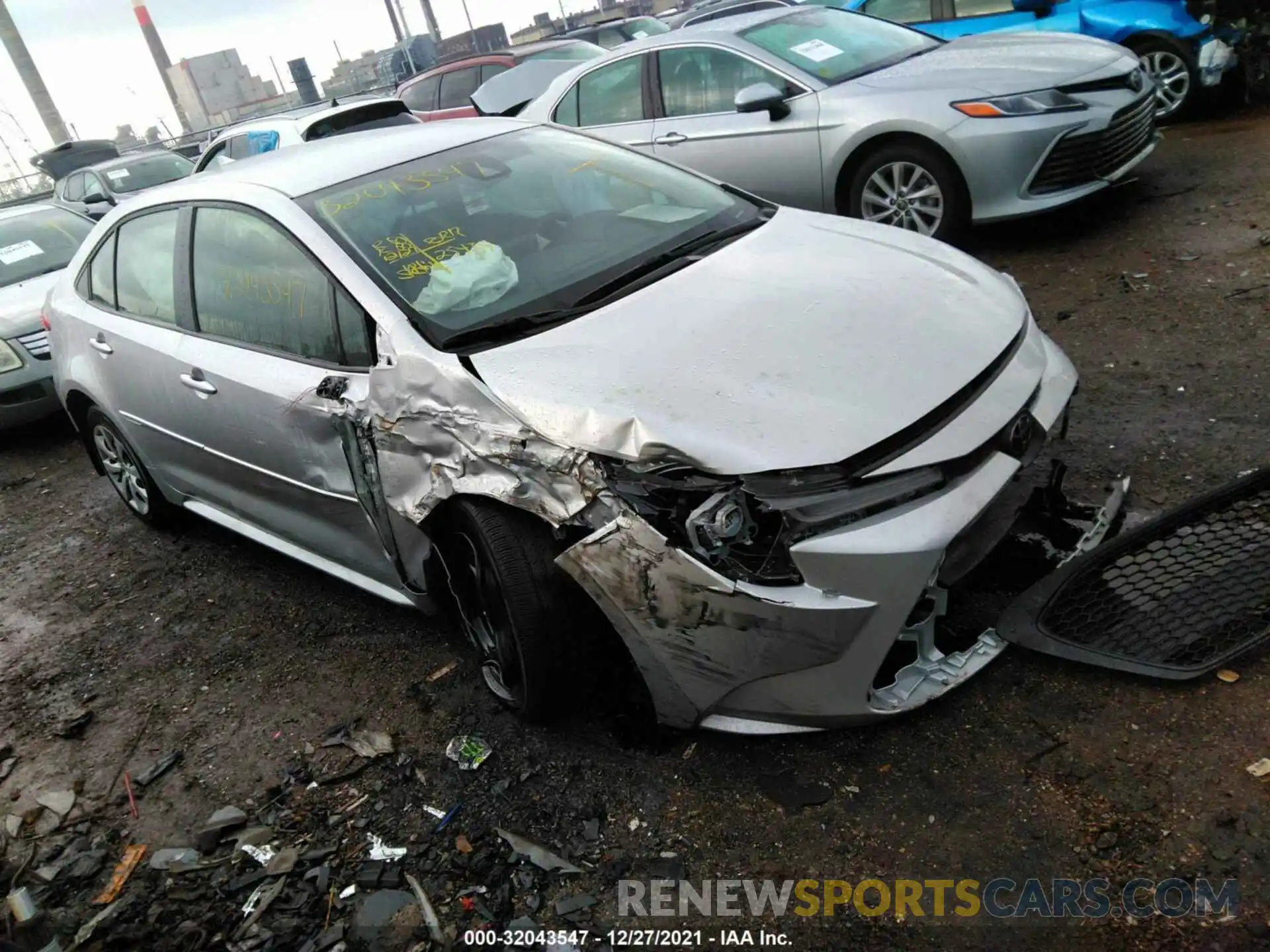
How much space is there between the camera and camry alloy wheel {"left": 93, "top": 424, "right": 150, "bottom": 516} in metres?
4.54

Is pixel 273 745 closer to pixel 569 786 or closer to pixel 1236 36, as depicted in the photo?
pixel 569 786

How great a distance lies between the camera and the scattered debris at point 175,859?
2629mm

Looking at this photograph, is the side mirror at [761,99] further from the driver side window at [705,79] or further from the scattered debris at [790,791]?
the scattered debris at [790,791]

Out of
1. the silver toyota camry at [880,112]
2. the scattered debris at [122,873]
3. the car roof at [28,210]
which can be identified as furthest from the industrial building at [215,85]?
the scattered debris at [122,873]

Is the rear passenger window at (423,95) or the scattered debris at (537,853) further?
the rear passenger window at (423,95)

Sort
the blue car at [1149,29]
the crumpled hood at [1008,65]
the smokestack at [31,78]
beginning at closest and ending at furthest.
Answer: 1. the crumpled hood at [1008,65]
2. the blue car at [1149,29]
3. the smokestack at [31,78]

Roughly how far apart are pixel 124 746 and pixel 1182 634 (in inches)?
133

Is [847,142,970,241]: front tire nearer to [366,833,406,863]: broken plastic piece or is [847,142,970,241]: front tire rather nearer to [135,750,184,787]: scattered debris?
[366,833,406,863]: broken plastic piece

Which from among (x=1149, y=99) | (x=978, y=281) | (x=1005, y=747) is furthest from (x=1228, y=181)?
(x=1005, y=747)

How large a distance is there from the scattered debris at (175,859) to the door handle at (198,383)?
1.54 metres

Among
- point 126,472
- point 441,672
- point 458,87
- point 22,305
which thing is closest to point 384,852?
point 441,672

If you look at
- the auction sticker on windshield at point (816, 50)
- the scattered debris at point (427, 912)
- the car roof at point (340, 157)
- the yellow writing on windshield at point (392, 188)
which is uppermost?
the car roof at point (340, 157)

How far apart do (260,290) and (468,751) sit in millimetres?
1707

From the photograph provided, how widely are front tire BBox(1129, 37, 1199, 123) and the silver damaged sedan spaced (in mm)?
5605
